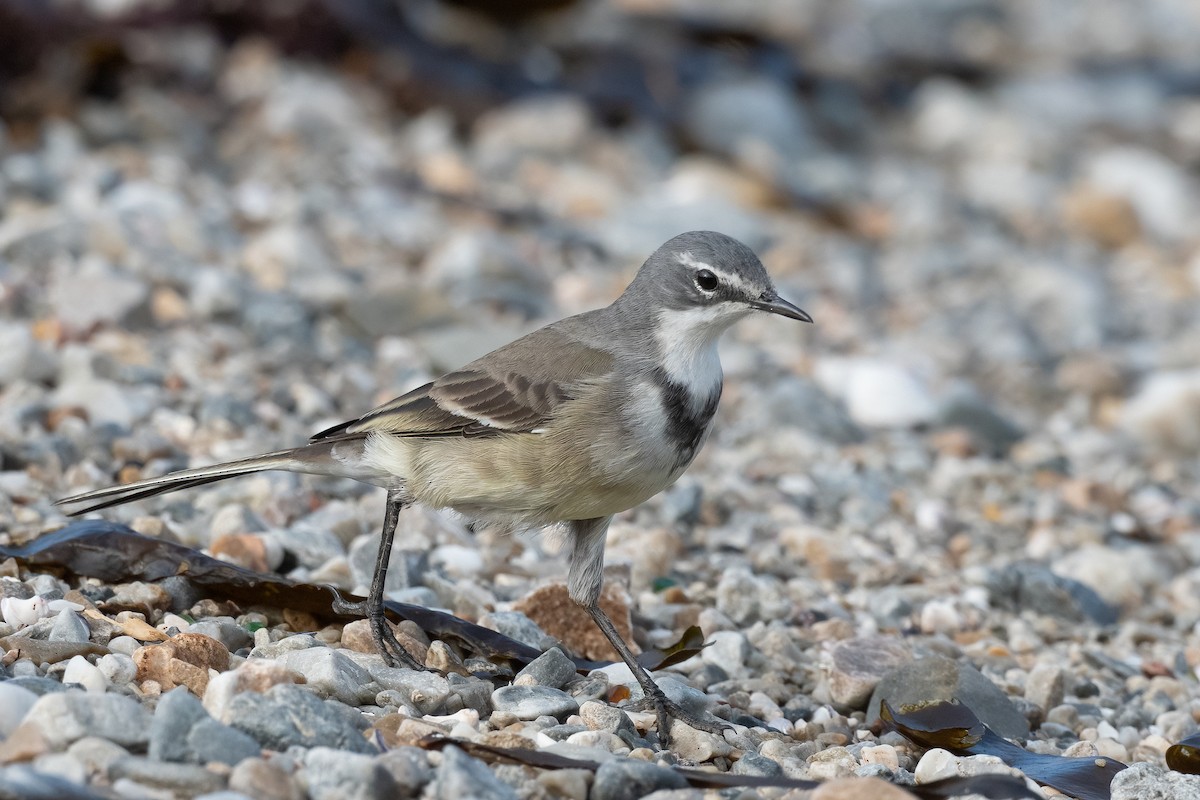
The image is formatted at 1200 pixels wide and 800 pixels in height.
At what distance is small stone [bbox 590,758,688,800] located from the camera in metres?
3.92

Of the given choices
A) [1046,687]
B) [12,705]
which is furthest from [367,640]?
[1046,687]

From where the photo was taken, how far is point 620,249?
10953 millimetres

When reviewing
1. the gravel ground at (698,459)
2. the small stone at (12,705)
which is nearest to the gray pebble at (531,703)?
the gravel ground at (698,459)

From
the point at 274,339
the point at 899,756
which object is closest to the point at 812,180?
the point at 274,339

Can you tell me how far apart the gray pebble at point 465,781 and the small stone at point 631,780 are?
234 millimetres

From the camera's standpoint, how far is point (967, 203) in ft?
44.7

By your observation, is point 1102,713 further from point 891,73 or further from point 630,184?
point 891,73

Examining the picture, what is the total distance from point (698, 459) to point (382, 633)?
10.9 feet

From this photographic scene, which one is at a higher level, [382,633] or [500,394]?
[500,394]

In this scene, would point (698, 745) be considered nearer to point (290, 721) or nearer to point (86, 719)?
point (290, 721)

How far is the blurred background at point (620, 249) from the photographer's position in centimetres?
748

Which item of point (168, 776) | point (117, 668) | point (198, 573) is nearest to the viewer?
point (168, 776)

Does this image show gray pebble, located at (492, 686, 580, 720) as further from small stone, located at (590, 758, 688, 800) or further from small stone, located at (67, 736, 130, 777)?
small stone, located at (67, 736, 130, 777)

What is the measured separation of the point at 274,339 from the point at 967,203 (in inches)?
297
